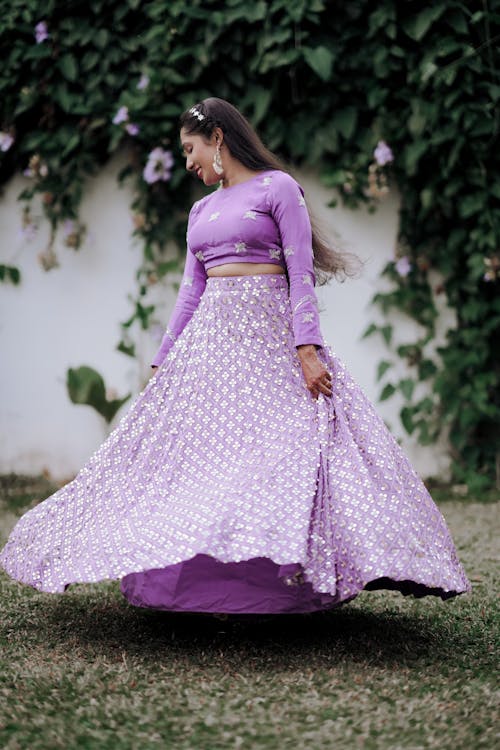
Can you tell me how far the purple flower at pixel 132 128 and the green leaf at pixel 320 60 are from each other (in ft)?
3.04

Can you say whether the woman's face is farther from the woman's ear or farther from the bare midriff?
the bare midriff

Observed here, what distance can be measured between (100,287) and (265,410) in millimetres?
3062

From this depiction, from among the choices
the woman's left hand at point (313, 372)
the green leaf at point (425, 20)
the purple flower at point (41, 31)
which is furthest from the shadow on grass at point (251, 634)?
the purple flower at point (41, 31)

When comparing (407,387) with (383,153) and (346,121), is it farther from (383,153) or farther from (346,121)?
(346,121)

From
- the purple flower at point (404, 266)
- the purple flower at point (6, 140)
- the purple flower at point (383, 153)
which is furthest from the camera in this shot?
the purple flower at point (6, 140)

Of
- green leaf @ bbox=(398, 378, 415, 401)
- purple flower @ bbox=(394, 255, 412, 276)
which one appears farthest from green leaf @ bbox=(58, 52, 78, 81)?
green leaf @ bbox=(398, 378, 415, 401)

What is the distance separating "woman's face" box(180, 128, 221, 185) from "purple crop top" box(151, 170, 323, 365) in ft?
0.19

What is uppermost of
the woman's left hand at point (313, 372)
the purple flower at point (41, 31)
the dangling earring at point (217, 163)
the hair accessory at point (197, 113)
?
the purple flower at point (41, 31)

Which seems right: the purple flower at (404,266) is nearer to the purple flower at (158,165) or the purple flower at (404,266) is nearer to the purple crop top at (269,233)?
the purple flower at (158,165)

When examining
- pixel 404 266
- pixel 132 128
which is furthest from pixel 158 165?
pixel 404 266

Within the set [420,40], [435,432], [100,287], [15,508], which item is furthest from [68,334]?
[420,40]

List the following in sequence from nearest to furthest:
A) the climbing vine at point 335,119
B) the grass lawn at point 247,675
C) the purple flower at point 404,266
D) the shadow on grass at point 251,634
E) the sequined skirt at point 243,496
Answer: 1. the grass lawn at point 247,675
2. the sequined skirt at point 243,496
3. the shadow on grass at point 251,634
4. the climbing vine at point 335,119
5. the purple flower at point 404,266

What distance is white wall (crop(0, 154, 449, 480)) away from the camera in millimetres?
5398

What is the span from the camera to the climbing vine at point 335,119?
4.71 metres
